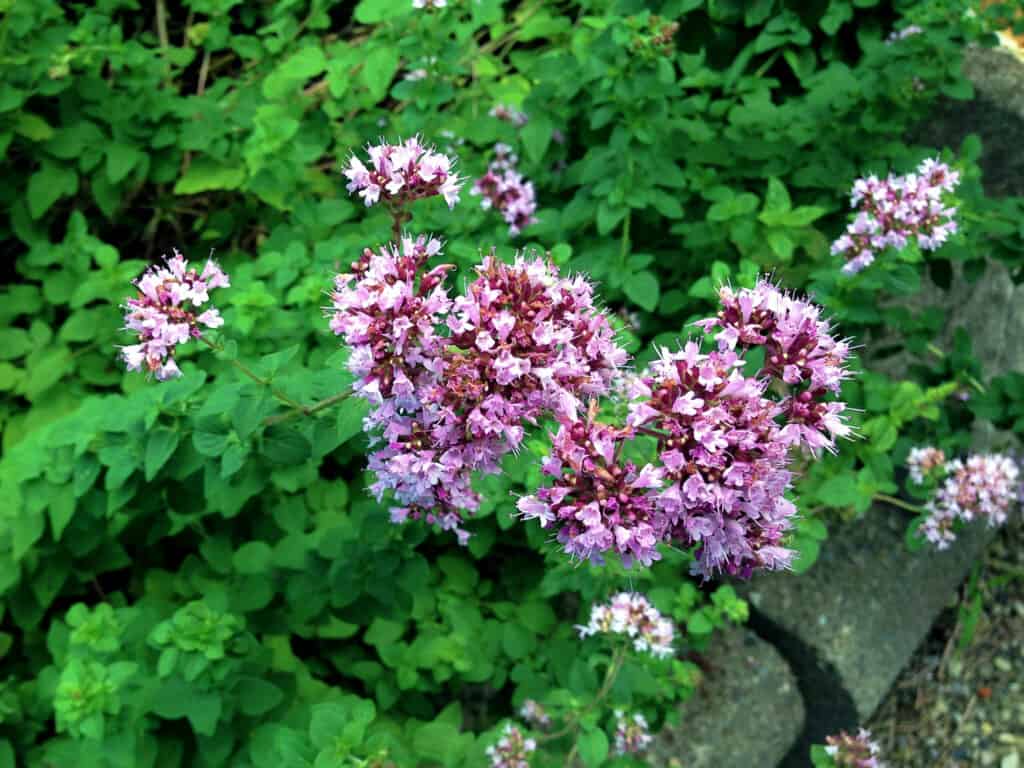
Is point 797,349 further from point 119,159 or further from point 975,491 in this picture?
point 119,159

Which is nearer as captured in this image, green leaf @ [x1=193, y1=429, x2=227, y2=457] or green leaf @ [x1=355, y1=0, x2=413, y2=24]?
green leaf @ [x1=193, y1=429, x2=227, y2=457]

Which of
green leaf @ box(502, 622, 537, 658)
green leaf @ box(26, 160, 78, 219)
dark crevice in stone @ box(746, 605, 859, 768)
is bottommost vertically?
dark crevice in stone @ box(746, 605, 859, 768)

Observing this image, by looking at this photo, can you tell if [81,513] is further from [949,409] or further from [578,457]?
[949,409]

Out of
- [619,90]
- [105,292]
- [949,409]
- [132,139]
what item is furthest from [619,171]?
[132,139]

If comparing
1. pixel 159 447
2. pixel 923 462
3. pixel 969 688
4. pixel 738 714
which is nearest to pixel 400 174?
pixel 159 447

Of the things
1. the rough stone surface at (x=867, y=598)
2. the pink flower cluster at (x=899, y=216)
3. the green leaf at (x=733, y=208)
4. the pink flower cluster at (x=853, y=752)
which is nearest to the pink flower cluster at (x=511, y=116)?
the green leaf at (x=733, y=208)

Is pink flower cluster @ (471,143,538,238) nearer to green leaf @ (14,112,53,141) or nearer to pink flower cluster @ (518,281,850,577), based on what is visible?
pink flower cluster @ (518,281,850,577)

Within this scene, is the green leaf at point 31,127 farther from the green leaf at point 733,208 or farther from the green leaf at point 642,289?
the green leaf at point 733,208

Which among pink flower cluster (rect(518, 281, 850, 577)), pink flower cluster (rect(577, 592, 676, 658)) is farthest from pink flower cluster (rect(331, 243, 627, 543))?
pink flower cluster (rect(577, 592, 676, 658))
